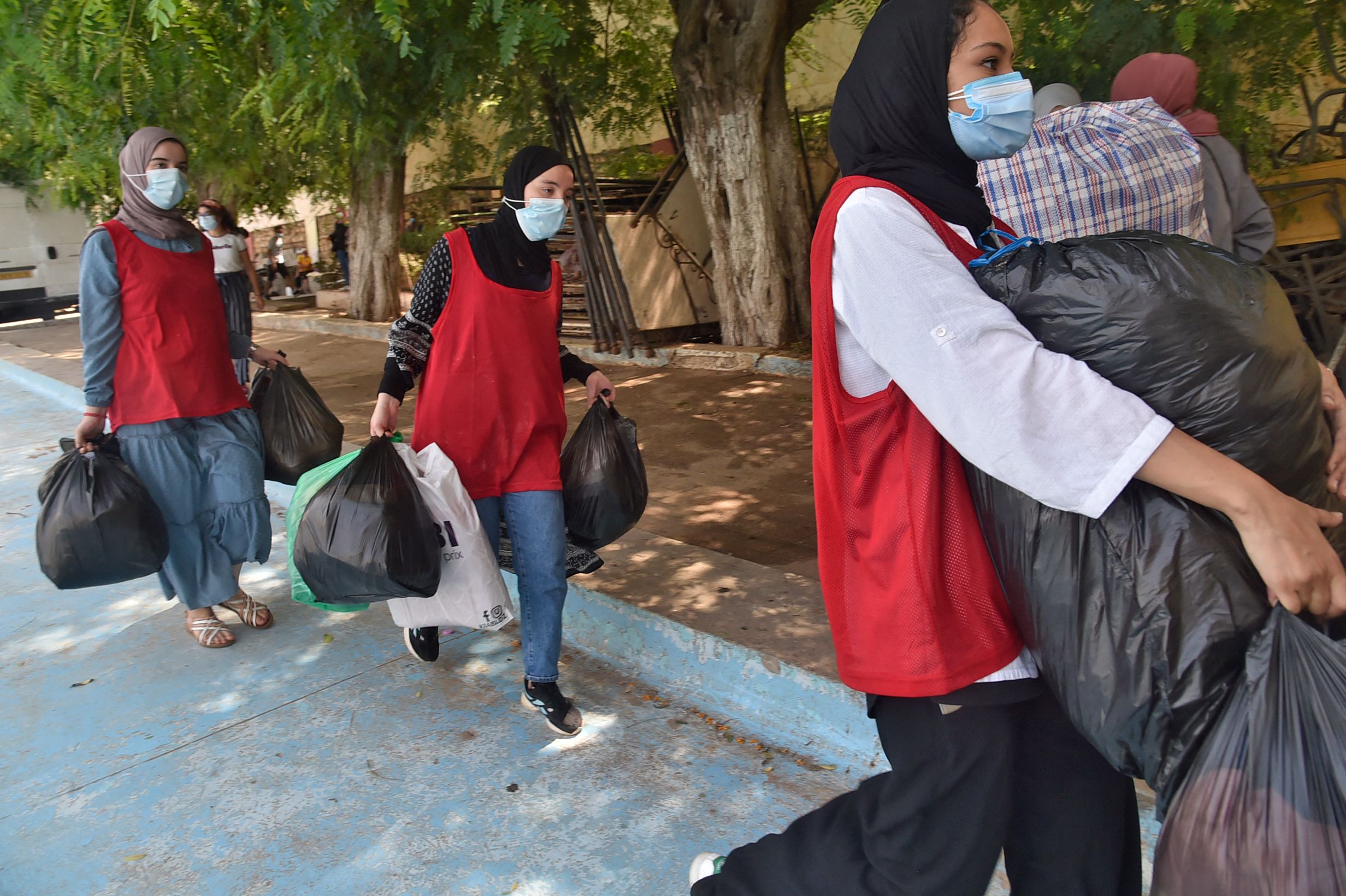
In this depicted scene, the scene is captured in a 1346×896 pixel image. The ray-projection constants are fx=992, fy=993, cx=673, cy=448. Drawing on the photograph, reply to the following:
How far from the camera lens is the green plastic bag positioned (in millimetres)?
2848

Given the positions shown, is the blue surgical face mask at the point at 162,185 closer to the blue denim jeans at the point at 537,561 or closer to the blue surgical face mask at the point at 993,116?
the blue denim jeans at the point at 537,561

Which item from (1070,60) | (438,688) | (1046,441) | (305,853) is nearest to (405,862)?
(305,853)

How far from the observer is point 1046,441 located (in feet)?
3.97

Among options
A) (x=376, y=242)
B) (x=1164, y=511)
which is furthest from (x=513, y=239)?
(x=376, y=242)

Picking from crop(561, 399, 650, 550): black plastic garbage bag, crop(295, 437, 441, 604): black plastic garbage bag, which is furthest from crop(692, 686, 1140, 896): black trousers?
crop(561, 399, 650, 550): black plastic garbage bag

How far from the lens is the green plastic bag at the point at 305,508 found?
2.85 metres

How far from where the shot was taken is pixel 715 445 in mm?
6324

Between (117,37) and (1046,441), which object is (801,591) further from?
(117,37)

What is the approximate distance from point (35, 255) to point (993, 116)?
768 inches

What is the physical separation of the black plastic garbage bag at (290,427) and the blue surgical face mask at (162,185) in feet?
2.54

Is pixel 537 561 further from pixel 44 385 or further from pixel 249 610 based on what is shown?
pixel 44 385

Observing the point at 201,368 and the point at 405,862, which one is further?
the point at 201,368

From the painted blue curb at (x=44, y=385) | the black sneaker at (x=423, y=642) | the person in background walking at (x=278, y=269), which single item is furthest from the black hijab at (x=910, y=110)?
the person in background walking at (x=278, y=269)

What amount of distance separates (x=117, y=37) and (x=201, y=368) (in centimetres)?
177
